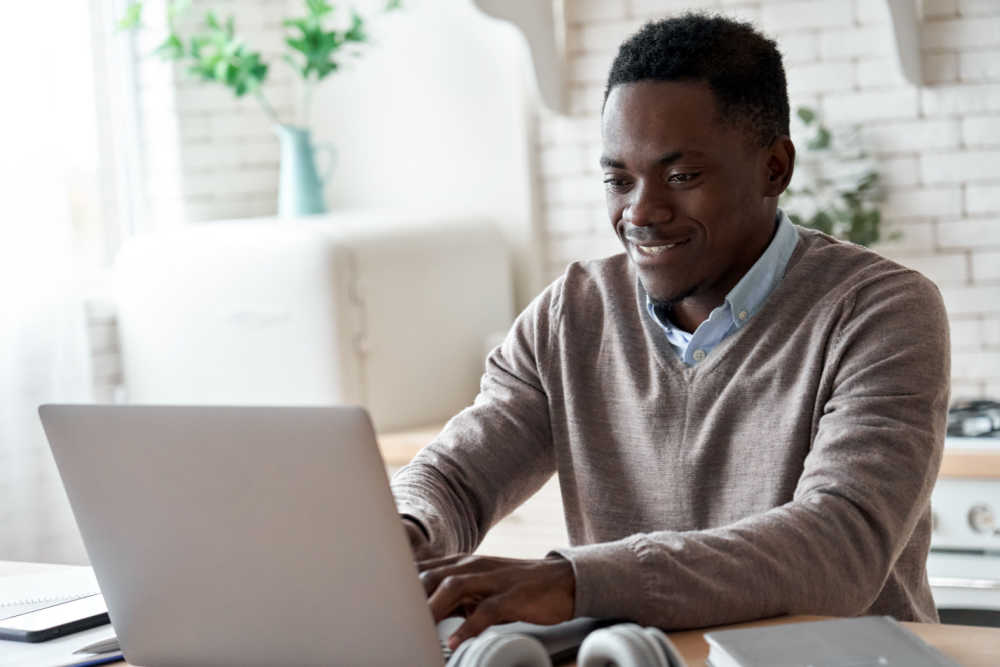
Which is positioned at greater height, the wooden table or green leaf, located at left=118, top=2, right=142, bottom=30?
green leaf, located at left=118, top=2, right=142, bottom=30

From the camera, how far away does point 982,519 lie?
8.71 ft

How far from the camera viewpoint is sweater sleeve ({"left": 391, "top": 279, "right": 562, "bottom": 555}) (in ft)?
5.82

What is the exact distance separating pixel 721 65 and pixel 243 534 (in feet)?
2.87

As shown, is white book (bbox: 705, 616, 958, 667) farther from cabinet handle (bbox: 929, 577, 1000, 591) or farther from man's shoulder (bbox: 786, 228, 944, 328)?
cabinet handle (bbox: 929, 577, 1000, 591)

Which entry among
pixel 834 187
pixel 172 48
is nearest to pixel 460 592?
pixel 834 187

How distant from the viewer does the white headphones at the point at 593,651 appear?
1164mm

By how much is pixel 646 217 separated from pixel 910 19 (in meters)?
1.57

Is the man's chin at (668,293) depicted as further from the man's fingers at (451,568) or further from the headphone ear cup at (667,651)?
the headphone ear cup at (667,651)

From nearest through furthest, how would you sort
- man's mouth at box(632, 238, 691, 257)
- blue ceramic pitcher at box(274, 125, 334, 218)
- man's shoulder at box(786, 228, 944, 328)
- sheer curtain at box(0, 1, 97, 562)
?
man's shoulder at box(786, 228, 944, 328)
man's mouth at box(632, 238, 691, 257)
sheer curtain at box(0, 1, 97, 562)
blue ceramic pitcher at box(274, 125, 334, 218)

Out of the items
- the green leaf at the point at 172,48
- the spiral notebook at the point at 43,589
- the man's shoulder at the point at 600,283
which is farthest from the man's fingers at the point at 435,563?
the green leaf at the point at 172,48

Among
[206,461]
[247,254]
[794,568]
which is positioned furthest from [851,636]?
[247,254]

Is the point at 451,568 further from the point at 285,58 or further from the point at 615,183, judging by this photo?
the point at 285,58

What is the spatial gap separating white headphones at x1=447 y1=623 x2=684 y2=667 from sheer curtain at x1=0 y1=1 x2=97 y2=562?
8.40ft

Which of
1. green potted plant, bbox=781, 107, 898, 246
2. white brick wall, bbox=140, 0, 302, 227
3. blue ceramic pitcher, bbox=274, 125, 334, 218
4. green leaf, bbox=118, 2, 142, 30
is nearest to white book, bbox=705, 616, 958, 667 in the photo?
green potted plant, bbox=781, 107, 898, 246
